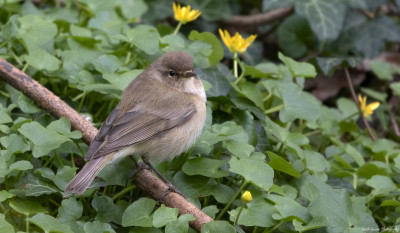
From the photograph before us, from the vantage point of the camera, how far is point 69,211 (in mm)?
3170

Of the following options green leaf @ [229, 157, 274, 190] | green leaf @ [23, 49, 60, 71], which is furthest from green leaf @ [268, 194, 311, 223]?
green leaf @ [23, 49, 60, 71]

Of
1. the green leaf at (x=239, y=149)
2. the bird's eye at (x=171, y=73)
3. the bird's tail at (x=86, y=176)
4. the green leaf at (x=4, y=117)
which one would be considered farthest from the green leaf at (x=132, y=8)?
the bird's tail at (x=86, y=176)

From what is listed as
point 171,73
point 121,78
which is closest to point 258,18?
point 171,73

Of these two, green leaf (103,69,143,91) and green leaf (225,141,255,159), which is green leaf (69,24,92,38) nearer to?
green leaf (103,69,143,91)

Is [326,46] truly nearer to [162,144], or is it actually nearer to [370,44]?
[370,44]

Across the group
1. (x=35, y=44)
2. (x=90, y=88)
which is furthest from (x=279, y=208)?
(x=35, y=44)

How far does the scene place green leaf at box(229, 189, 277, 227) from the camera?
10.5 feet

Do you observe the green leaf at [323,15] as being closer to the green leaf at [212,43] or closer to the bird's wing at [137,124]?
the green leaf at [212,43]

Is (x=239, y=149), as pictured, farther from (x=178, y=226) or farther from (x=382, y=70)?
(x=382, y=70)

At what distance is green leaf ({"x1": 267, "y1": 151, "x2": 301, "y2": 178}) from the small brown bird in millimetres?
540

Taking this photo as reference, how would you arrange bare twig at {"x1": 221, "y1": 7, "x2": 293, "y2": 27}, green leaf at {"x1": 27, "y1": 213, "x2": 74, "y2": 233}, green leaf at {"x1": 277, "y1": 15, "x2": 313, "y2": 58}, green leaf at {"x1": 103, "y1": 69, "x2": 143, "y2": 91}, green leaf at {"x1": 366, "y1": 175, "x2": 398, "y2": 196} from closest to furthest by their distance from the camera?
green leaf at {"x1": 27, "y1": 213, "x2": 74, "y2": 233} → green leaf at {"x1": 366, "y1": 175, "x2": 398, "y2": 196} → green leaf at {"x1": 103, "y1": 69, "x2": 143, "y2": 91} → green leaf at {"x1": 277, "y1": 15, "x2": 313, "y2": 58} → bare twig at {"x1": 221, "y1": 7, "x2": 293, "y2": 27}

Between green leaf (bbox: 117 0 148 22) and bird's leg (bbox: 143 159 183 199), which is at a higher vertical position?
green leaf (bbox: 117 0 148 22)

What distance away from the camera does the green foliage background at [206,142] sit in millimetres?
3240

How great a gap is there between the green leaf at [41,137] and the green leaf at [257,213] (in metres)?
1.15
